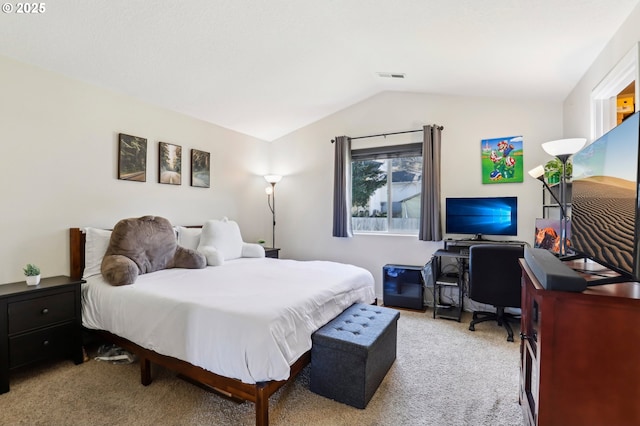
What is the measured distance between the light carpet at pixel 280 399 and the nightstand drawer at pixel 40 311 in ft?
1.32

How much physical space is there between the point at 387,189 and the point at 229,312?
10.4ft

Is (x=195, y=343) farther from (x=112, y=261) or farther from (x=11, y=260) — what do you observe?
(x=11, y=260)

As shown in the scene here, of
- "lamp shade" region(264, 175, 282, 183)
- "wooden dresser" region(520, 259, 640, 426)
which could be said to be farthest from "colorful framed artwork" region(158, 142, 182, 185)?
"wooden dresser" region(520, 259, 640, 426)

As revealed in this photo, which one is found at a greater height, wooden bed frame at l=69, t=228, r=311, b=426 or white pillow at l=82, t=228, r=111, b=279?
white pillow at l=82, t=228, r=111, b=279

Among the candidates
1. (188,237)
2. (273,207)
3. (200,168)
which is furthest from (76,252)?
(273,207)

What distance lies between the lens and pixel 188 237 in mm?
3504

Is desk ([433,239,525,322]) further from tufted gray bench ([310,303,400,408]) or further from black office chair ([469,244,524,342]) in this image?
tufted gray bench ([310,303,400,408])

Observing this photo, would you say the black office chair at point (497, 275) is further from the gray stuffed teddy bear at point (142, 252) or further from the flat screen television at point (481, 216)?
the gray stuffed teddy bear at point (142, 252)

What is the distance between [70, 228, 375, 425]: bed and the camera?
5.45 ft

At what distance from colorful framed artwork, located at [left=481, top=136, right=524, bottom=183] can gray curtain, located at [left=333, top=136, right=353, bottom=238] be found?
1748 millimetres

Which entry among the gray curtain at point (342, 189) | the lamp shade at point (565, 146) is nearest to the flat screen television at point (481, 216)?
the lamp shade at point (565, 146)

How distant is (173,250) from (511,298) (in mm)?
3364

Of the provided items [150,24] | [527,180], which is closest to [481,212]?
[527,180]

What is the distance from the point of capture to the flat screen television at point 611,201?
1067 millimetres
